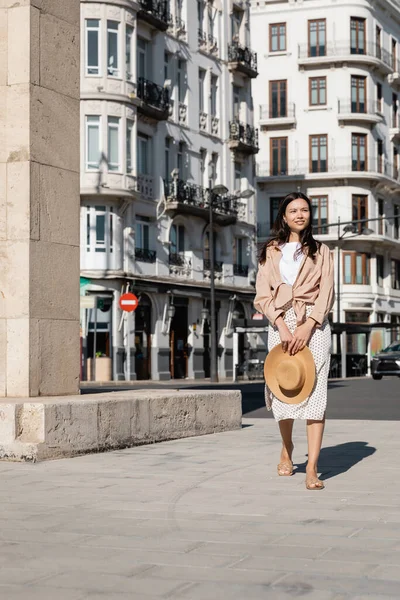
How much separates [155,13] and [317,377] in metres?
39.3

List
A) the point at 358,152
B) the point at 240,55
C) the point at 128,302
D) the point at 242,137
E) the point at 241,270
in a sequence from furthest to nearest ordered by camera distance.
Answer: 1. the point at 358,152
2. the point at 241,270
3. the point at 242,137
4. the point at 240,55
5. the point at 128,302

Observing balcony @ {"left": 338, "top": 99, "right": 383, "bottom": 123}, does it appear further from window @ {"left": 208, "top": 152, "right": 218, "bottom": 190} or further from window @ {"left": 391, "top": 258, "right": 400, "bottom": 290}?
window @ {"left": 208, "top": 152, "right": 218, "bottom": 190}

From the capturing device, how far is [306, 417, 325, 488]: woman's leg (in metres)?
7.79

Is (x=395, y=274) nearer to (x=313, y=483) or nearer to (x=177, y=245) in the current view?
(x=177, y=245)

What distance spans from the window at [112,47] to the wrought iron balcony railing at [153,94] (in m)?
1.90

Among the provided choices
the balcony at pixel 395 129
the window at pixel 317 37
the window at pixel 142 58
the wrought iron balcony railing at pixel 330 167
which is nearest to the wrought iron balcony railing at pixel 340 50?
the window at pixel 317 37

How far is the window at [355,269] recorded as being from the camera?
6881cm

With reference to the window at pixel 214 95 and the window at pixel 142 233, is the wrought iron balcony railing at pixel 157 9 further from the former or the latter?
the window at pixel 142 233

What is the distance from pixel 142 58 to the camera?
45375 mm

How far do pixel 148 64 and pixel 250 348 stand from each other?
14178 millimetres

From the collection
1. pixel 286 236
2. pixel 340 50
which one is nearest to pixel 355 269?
pixel 340 50

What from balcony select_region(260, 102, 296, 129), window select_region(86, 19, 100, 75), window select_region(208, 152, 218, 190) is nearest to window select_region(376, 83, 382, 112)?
balcony select_region(260, 102, 296, 129)

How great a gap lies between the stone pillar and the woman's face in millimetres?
3608

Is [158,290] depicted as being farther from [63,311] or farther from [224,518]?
[224,518]
